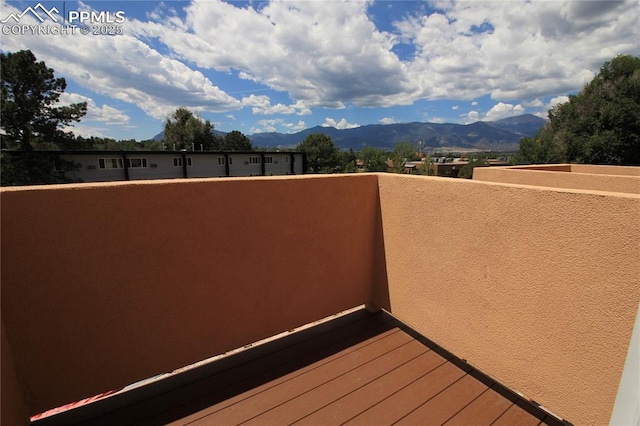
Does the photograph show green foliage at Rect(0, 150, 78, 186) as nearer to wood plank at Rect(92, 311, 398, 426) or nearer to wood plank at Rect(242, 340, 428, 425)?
wood plank at Rect(92, 311, 398, 426)

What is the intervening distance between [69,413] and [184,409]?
0.75 m

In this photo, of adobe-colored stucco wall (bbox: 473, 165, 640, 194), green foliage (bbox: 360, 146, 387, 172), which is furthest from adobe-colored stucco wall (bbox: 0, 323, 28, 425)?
green foliage (bbox: 360, 146, 387, 172)

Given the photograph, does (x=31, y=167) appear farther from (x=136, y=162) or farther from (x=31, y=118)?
(x=136, y=162)

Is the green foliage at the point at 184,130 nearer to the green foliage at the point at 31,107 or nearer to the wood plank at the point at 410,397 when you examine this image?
the green foliage at the point at 31,107

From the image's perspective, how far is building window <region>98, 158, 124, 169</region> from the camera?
2284cm

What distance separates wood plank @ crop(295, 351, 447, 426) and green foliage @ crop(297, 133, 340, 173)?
171 feet

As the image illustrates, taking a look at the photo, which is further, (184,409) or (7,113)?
(7,113)

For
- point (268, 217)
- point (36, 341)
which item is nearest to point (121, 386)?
point (36, 341)

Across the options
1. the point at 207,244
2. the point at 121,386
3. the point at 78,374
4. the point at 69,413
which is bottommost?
the point at 69,413

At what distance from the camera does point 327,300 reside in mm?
2682

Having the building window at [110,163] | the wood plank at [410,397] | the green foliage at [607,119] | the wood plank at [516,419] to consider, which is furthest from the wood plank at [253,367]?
the building window at [110,163]

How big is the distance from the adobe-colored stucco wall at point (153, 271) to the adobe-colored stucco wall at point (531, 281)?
0.83m

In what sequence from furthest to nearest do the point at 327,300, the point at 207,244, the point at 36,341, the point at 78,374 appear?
the point at 327,300, the point at 207,244, the point at 78,374, the point at 36,341

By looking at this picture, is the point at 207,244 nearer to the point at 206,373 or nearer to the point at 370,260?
the point at 206,373
